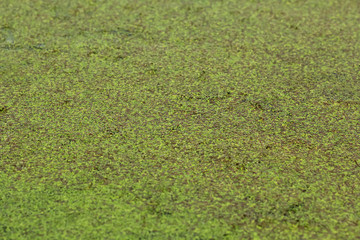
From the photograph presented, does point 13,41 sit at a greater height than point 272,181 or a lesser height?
lesser

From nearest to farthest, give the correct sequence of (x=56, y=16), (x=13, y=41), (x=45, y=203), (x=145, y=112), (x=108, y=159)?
(x=45, y=203), (x=108, y=159), (x=145, y=112), (x=13, y=41), (x=56, y=16)

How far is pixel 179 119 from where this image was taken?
5.62ft

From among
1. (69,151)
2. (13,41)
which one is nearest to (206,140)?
(69,151)

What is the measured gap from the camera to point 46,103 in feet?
5.84

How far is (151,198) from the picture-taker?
1.38m

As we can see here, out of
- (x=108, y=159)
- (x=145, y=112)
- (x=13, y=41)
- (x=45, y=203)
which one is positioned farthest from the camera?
(x=13, y=41)

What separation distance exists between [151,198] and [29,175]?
33cm

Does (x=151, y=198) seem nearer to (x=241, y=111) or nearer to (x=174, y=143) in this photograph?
(x=174, y=143)

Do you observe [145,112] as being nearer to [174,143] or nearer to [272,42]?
[174,143]

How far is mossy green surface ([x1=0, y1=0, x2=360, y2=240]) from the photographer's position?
4.40ft

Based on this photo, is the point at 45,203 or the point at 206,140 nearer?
the point at 45,203

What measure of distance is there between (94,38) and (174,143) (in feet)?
2.43

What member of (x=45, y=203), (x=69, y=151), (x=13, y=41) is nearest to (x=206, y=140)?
(x=69, y=151)

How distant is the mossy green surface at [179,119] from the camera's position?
1340mm
